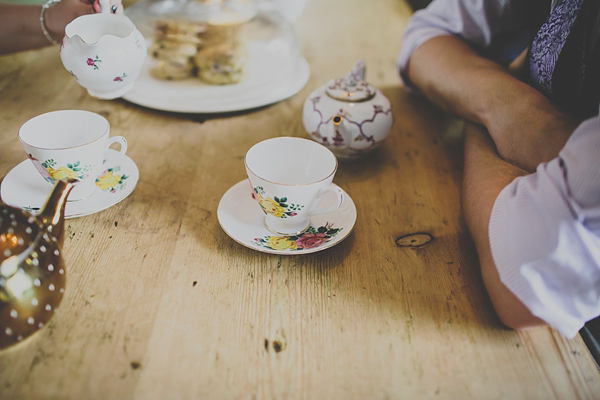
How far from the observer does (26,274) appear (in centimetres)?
40

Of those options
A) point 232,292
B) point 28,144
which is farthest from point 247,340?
point 28,144

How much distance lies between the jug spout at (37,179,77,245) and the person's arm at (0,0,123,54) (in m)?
0.44

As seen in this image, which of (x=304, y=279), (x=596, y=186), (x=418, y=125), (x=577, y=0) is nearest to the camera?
(x=596, y=186)

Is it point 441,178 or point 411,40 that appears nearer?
point 441,178

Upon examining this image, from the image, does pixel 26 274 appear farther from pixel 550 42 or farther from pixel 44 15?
pixel 550 42

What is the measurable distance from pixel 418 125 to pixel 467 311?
0.47m

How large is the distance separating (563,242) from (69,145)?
636mm

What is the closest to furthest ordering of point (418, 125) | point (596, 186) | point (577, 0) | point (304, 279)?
point (596, 186), point (304, 279), point (577, 0), point (418, 125)

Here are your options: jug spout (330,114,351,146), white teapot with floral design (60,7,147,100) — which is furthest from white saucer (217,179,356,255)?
white teapot with floral design (60,7,147,100)

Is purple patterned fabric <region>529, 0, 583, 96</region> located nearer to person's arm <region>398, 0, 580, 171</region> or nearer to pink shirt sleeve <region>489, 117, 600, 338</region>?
person's arm <region>398, 0, 580, 171</region>

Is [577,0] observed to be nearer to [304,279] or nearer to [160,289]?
[304,279]

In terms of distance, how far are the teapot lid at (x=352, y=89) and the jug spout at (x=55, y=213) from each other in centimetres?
43

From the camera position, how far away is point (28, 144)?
21.7 inches

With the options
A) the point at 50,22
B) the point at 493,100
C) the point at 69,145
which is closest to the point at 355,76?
the point at 493,100
